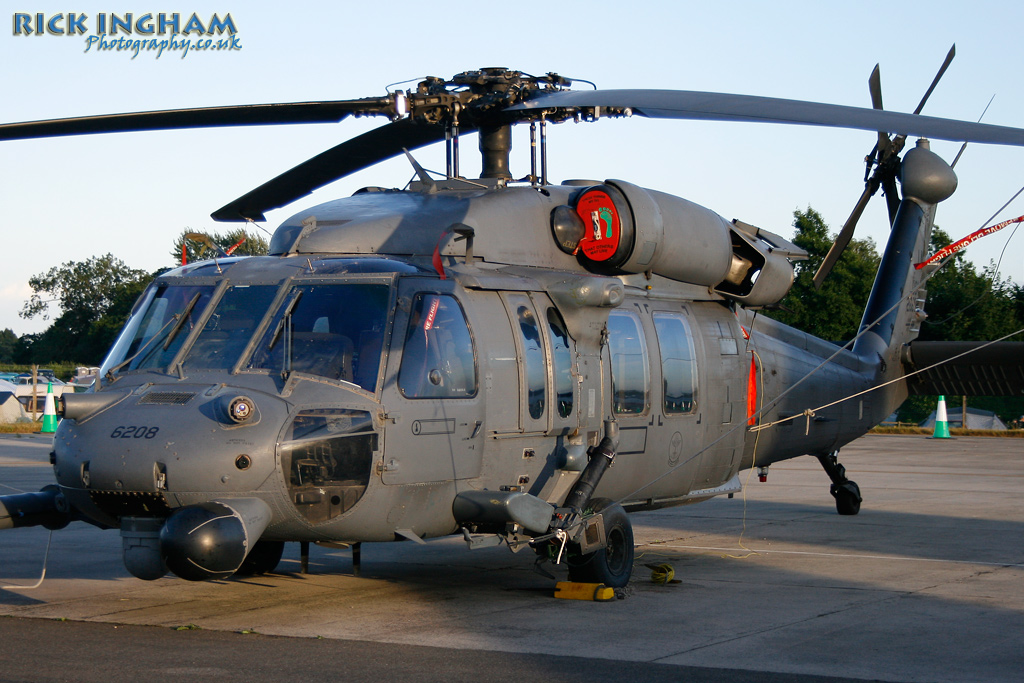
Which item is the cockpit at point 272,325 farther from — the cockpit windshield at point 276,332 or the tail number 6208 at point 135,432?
the tail number 6208 at point 135,432

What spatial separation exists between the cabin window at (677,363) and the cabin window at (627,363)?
28 cm

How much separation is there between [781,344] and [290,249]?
5411 millimetres

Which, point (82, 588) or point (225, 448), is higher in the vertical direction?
point (225, 448)

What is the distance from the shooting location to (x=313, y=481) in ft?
23.4

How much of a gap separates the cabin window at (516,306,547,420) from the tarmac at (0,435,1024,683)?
146 cm

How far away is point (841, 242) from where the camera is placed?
11.0m

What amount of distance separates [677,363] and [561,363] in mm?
1619

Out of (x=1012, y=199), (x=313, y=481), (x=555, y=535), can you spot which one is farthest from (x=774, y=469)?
(x=313, y=481)

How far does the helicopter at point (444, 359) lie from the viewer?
6957 mm

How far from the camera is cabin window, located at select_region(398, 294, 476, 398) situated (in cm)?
760

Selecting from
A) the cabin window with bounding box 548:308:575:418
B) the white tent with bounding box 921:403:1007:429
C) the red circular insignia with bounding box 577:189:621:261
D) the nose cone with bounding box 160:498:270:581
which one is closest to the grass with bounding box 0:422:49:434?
the red circular insignia with bounding box 577:189:621:261

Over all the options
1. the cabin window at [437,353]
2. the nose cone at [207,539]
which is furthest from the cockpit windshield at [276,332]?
the nose cone at [207,539]

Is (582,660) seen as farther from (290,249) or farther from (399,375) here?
(290,249)

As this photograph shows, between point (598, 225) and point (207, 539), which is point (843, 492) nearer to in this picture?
point (598, 225)
